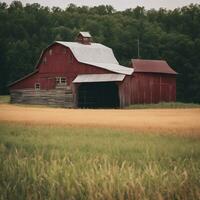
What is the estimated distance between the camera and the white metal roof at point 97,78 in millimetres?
18125

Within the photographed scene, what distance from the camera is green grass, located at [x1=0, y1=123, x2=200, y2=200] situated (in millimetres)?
4559

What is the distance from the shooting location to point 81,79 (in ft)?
63.5

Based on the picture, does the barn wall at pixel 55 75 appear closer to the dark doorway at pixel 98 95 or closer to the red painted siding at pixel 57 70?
the red painted siding at pixel 57 70

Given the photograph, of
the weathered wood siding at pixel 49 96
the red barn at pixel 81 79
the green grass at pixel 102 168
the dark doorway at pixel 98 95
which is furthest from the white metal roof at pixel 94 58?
the green grass at pixel 102 168

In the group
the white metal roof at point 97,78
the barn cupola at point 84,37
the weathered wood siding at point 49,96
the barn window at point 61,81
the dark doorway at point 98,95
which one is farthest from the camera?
the barn window at point 61,81

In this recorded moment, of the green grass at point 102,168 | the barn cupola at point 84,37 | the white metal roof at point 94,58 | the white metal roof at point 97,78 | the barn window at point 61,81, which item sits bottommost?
the green grass at point 102,168

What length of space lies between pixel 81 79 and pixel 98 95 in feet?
5.08

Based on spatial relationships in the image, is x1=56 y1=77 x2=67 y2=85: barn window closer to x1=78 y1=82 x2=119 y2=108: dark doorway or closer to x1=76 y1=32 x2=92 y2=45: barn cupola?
x1=78 y1=82 x2=119 y2=108: dark doorway

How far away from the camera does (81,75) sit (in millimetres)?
19875

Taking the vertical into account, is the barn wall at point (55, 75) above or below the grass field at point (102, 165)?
above

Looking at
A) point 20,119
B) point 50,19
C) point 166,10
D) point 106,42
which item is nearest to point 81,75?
point 106,42

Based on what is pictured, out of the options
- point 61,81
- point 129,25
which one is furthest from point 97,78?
point 129,25

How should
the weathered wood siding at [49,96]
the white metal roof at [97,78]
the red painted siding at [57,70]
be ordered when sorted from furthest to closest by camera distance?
the red painted siding at [57,70]
the weathered wood siding at [49,96]
the white metal roof at [97,78]

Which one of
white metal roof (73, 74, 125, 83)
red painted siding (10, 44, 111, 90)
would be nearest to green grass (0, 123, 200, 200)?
white metal roof (73, 74, 125, 83)
